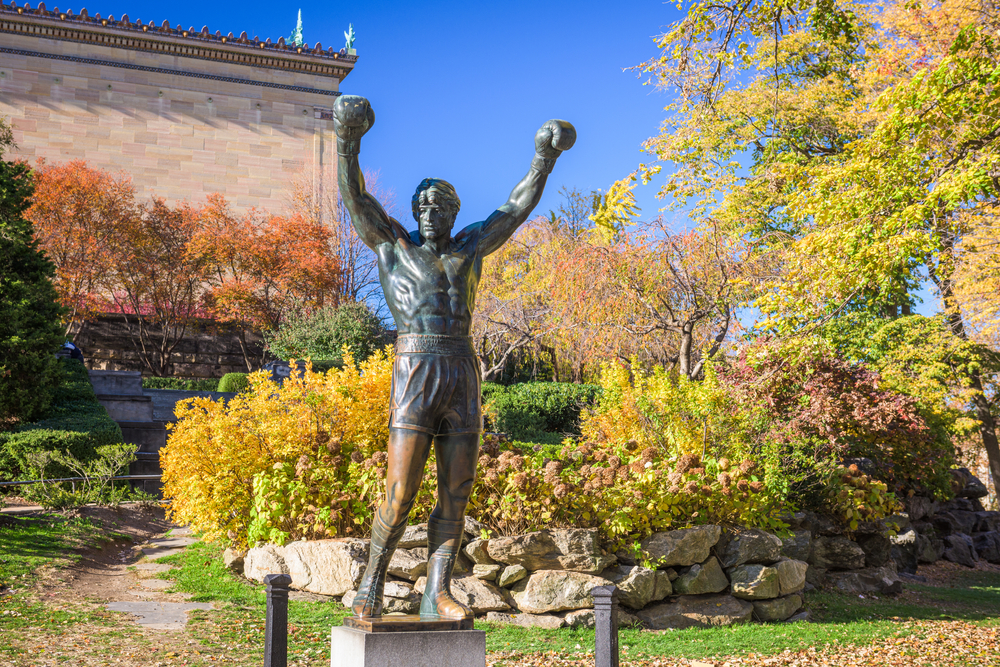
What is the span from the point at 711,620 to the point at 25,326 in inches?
446

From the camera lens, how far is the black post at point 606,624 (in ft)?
15.3

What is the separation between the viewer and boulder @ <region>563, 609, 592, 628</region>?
7.29 metres

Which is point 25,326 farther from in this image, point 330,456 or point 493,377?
point 493,377

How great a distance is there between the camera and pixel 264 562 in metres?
8.12

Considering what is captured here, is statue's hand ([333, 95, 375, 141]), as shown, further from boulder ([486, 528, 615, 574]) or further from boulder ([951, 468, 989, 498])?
boulder ([951, 468, 989, 498])

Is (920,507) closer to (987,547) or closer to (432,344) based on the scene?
(987,547)

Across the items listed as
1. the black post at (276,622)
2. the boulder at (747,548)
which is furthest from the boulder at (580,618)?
the black post at (276,622)

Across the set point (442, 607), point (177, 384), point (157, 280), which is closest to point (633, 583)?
point (442, 607)

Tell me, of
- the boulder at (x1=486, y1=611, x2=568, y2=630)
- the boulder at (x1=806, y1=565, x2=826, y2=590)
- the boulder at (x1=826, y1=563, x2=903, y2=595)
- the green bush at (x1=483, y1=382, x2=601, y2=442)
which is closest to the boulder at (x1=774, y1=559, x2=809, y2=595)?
the boulder at (x1=806, y1=565, x2=826, y2=590)

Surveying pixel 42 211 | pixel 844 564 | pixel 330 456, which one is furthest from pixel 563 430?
pixel 42 211

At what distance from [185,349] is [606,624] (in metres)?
23.5

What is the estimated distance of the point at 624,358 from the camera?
635 inches

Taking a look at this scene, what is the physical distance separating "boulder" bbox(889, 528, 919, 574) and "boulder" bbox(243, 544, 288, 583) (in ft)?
30.7

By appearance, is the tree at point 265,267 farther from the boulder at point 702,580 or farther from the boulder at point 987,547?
the boulder at point 702,580
